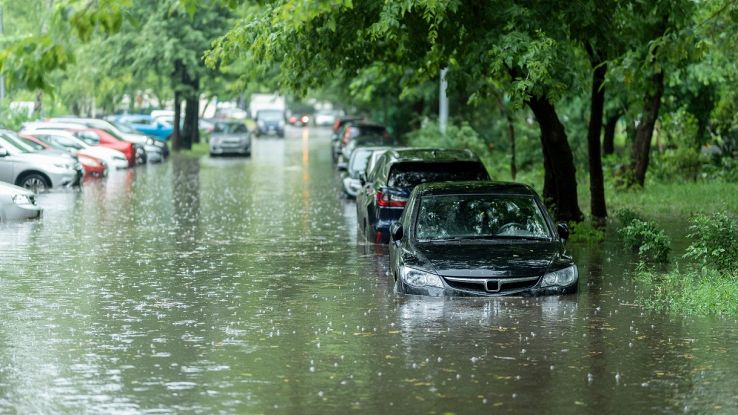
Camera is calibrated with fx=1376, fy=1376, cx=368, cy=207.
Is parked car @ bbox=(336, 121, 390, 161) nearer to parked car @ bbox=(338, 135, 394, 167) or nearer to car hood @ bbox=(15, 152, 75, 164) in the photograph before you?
parked car @ bbox=(338, 135, 394, 167)

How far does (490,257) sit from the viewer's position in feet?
47.5

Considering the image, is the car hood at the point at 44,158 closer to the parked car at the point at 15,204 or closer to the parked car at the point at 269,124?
the parked car at the point at 15,204

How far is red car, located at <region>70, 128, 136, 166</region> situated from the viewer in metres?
49.2

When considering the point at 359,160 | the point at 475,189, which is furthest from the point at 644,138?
the point at 475,189

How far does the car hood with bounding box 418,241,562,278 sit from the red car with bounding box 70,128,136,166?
3557cm

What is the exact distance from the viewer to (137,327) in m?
13.4

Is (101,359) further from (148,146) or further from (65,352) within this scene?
(148,146)

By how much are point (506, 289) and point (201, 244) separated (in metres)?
8.78

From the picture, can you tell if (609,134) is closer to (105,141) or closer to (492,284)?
(105,141)

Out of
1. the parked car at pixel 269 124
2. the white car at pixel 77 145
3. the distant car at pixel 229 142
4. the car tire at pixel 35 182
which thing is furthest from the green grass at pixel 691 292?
the parked car at pixel 269 124

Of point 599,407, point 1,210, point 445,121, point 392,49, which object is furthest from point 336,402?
point 445,121

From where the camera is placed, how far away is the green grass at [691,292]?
14.1m

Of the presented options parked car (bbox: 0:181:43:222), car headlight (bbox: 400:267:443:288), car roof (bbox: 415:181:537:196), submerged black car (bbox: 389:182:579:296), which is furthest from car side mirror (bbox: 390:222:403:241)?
parked car (bbox: 0:181:43:222)

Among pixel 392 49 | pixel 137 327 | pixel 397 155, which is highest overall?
pixel 392 49
